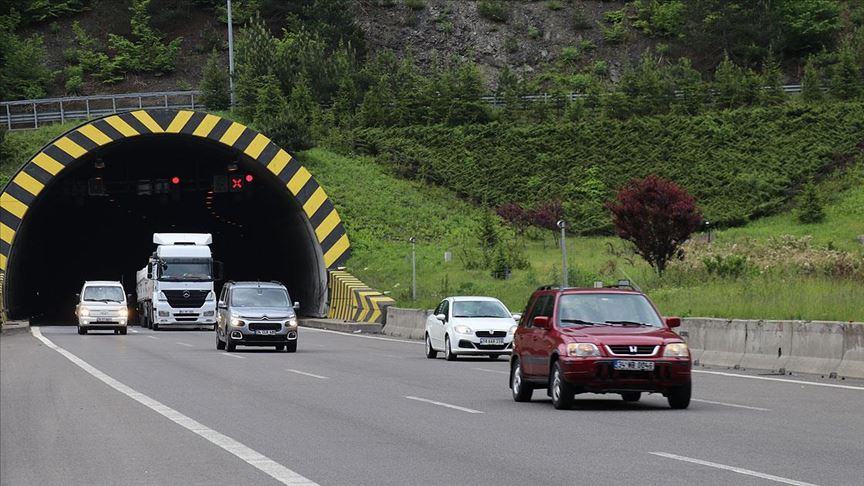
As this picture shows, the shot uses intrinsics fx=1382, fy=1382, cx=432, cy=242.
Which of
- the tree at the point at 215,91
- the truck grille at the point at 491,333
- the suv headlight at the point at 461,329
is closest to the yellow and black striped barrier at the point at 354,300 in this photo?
the truck grille at the point at 491,333

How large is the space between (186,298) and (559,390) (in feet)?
129

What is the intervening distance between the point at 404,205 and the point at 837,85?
26.1 metres

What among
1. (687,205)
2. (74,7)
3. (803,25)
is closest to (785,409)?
(687,205)

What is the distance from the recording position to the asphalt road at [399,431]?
1180 centimetres

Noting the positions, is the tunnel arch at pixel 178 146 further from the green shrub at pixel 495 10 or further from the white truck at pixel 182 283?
the green shrub at pixel 495 10

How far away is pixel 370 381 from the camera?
2391cm

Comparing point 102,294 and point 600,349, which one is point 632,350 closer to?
point 600,349

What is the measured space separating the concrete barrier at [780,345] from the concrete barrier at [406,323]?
15.1m

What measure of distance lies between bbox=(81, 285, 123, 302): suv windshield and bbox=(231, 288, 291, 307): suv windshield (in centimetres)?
1519

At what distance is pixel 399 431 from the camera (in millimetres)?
15391

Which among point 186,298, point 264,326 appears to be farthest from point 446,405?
point 186,298

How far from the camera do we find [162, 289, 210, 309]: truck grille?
2189 inches

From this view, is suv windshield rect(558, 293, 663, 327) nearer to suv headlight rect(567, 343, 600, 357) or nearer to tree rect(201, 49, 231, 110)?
suv headlight rect(567, 343, 600, 357)

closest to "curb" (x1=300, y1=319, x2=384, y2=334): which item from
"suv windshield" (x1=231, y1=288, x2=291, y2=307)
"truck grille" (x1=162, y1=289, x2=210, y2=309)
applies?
"truck grille" (x1=162, y1=289, x2=210, y2=309)
